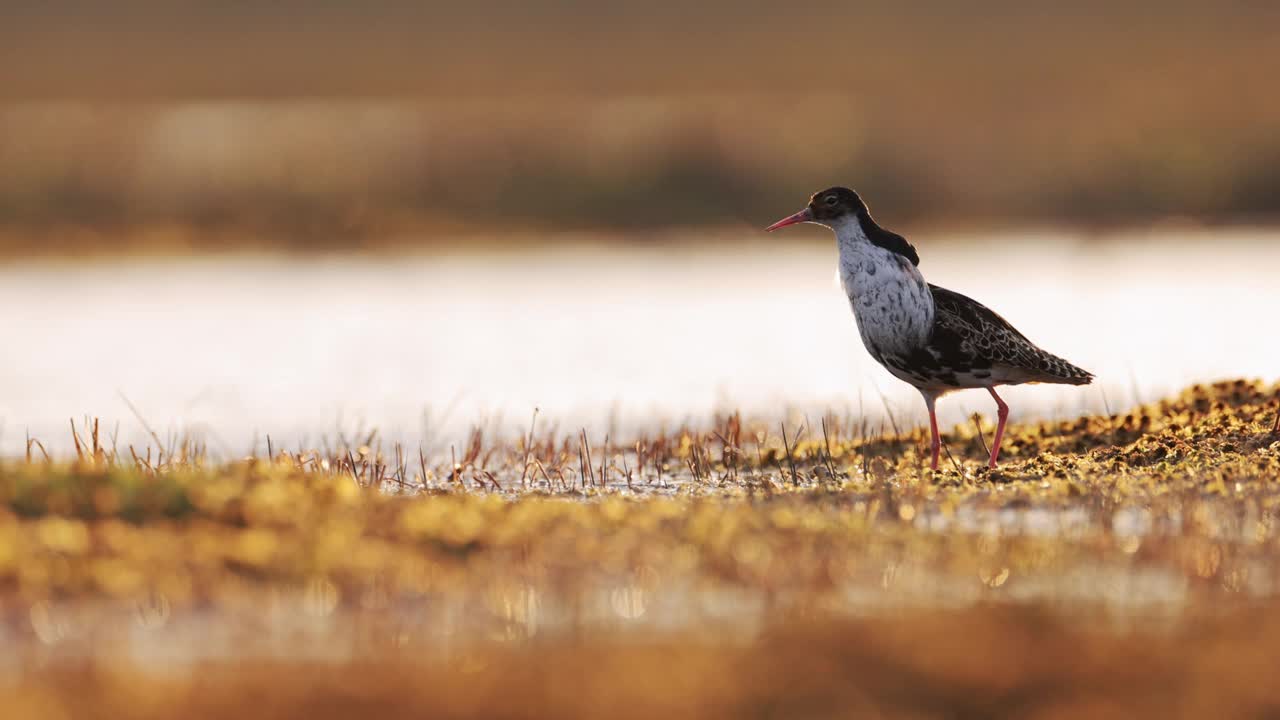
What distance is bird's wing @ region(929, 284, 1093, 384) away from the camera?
11.1m

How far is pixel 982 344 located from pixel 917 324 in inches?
18.7

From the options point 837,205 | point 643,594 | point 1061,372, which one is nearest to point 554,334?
point 837,205

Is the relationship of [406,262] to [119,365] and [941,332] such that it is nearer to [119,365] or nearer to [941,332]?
[119,365]

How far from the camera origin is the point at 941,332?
11156 mm

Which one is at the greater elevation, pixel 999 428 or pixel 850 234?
pixel 850 234

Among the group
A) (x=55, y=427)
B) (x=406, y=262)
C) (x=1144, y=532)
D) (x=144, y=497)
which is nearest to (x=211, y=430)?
(x=55, y=427)

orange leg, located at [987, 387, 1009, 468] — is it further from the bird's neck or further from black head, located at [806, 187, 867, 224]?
black head, located at [806, 187, 867, 224]

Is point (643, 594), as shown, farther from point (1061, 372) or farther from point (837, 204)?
point (1061, 372)

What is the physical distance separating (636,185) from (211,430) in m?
20.2

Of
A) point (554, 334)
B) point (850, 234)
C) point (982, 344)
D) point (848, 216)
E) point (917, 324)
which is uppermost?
point (554, 334)

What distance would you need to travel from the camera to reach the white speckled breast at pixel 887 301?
1113cm

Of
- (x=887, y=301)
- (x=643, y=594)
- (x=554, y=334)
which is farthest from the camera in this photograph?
(x=554, y=334)

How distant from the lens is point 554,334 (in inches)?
874

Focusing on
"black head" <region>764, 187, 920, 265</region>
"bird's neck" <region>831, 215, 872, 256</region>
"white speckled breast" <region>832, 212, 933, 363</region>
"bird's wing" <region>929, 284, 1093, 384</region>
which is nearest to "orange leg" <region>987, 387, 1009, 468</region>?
"bird's wing" <region>929, 284, 1093, 384</region>
